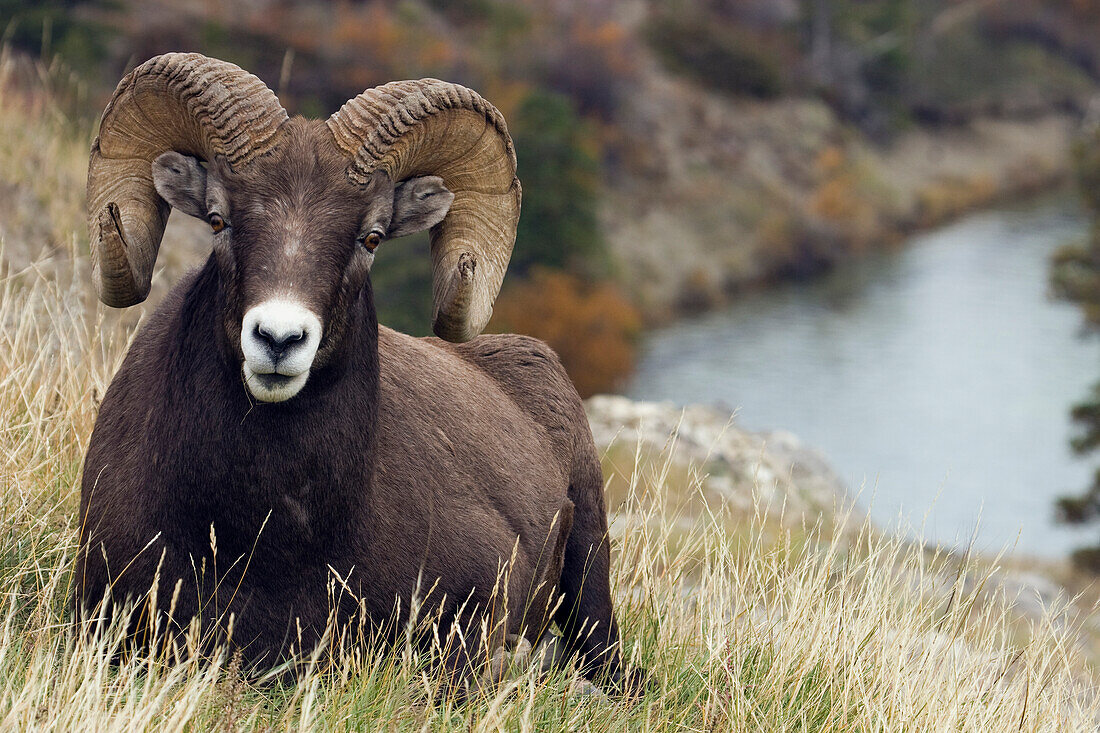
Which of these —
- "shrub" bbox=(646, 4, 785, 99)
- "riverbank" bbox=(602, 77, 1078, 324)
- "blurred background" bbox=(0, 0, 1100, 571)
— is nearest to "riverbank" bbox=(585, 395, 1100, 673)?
"blurred background" bbox=(0, 0, 1100, 571)

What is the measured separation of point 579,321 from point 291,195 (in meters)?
30.6

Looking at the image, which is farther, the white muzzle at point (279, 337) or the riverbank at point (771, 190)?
the riverbank at point (771, 190)

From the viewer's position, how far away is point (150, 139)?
3988 millimetres

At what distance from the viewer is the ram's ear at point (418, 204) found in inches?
160

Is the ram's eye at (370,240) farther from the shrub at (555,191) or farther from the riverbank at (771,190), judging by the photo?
the riverbank at (771,190)

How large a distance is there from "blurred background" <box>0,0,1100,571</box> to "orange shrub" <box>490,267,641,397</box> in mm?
90

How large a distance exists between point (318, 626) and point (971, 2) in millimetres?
77567

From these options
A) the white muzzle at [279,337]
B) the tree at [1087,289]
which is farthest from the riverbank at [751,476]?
the white muzzle at [279,337]

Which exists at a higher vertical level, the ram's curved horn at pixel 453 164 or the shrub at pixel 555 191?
the shrub at pixel 555 191

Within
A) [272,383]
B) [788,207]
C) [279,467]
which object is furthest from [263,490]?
[788,207]

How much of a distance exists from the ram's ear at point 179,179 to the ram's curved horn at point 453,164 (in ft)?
1.59

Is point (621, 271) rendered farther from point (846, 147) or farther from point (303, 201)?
point (303, 201)

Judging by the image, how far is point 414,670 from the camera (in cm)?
396

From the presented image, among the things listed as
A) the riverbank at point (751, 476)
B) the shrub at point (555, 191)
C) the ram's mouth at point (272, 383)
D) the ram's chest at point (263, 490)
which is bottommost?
the riverbank at point (751, 476)
